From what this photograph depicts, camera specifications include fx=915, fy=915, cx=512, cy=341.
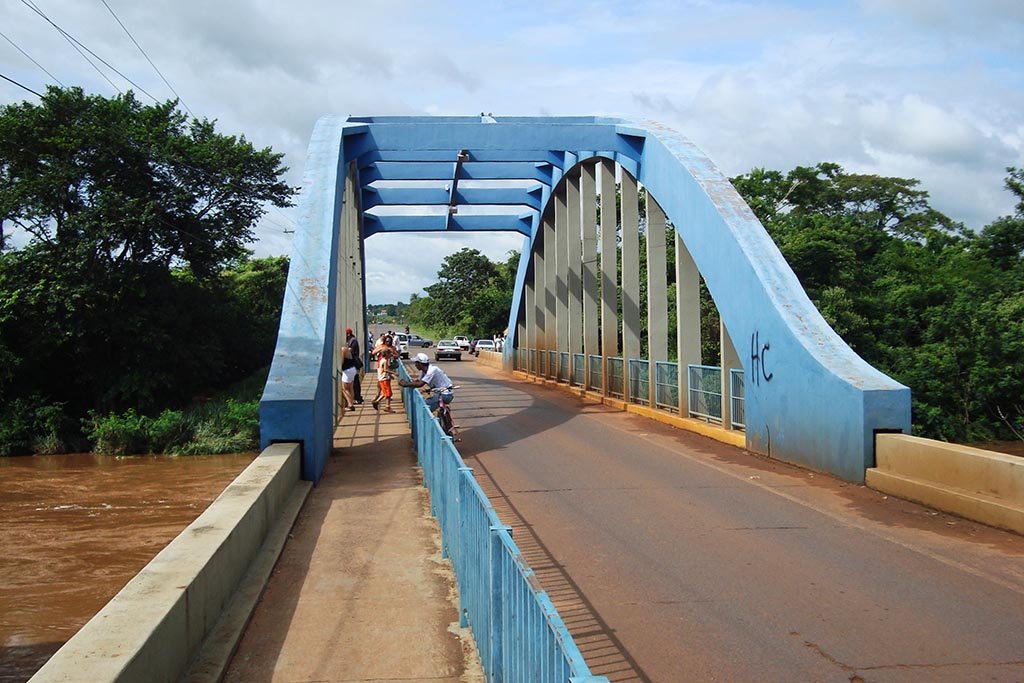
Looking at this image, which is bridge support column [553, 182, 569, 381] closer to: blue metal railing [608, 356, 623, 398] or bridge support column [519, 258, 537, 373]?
bridge support column [519, 258, 537, 373]

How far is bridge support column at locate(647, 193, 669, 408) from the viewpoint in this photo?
18.3 m

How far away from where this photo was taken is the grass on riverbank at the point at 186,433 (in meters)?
22.4

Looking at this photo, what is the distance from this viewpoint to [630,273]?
829 inches

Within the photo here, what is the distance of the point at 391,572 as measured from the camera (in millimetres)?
7055

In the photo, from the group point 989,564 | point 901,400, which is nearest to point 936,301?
point 901,400

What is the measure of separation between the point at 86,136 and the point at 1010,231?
1101 inches

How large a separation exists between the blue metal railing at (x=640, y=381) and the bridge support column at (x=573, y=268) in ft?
20.4

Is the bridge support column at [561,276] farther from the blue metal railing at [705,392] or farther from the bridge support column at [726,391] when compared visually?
the bridge support column at [726,391]

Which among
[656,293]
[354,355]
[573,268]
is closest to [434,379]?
[354,355]

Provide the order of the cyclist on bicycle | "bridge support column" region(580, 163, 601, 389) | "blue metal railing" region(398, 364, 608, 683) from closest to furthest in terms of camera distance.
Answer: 1. "blue metal railing" region(398, 364, 608, 683)
2. the cyclist on bicycle
3. "bridge support column" region(580, 163, 601, 389)

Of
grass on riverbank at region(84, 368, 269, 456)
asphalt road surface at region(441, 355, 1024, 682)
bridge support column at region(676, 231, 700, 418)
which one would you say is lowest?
grass on riverbank at region(84, 368, 269, 456)

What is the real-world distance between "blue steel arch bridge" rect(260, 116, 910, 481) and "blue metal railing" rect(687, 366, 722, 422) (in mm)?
37

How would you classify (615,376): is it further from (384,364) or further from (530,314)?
(530,314)

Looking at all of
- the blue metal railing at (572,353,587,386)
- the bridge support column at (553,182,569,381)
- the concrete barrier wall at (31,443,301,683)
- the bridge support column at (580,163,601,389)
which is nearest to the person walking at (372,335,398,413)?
the bridge support column at (580,163,601,389)
